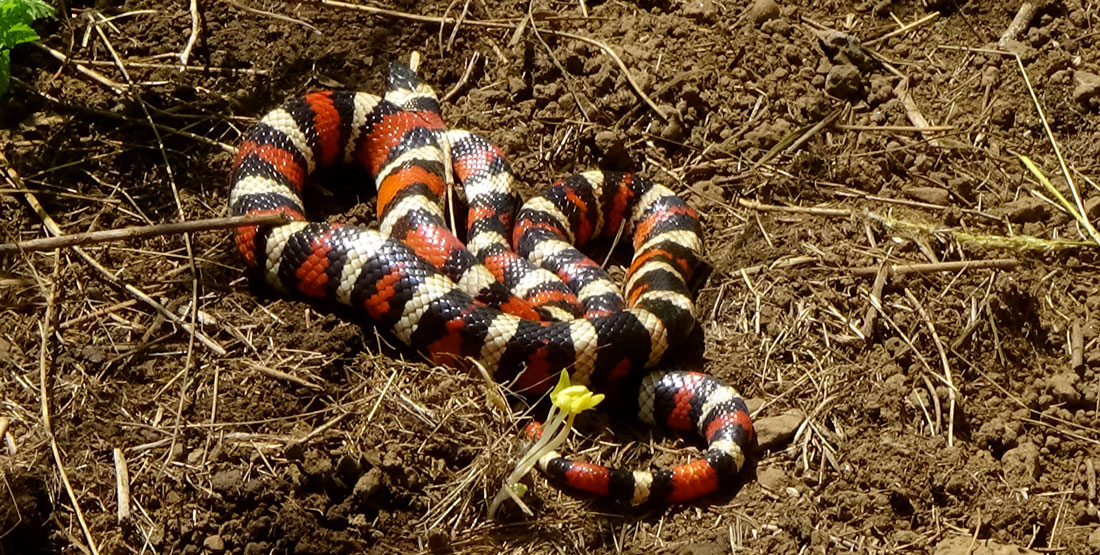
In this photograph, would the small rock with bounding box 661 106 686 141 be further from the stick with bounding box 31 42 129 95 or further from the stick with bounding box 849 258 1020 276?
the stick with bounding box 31 42 129 95

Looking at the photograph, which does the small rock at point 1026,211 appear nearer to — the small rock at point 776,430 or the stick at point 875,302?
the stick at point 875,302

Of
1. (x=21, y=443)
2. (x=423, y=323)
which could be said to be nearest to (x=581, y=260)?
(x=423, y=323)

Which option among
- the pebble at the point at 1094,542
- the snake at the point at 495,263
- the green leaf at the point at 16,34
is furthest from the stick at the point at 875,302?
the green leaf at the point at 16,34

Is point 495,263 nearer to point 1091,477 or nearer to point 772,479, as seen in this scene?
point 772,479

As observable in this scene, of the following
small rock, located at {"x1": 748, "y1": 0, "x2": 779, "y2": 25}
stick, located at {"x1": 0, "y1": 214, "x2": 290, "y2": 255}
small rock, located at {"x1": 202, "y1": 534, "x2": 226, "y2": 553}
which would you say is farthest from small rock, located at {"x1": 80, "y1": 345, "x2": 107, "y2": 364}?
small rock, located at {"x1": 748, "y1": 0, "x2": 779, "y2": 25}

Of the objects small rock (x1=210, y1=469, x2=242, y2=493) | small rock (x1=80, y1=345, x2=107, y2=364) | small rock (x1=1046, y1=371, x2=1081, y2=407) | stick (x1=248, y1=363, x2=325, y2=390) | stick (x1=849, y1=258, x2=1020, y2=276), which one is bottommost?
small rock (x1=210, y1=469, x2=242, y2=493)

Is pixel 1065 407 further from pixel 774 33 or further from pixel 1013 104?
pixel 774 33
